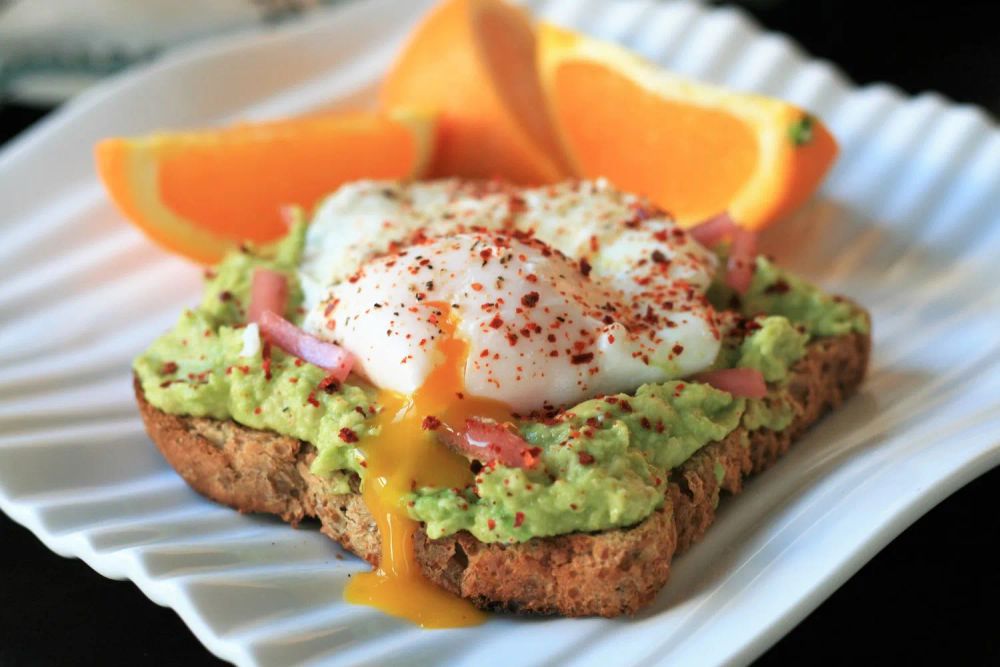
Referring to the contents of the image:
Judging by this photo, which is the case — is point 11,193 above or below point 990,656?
below

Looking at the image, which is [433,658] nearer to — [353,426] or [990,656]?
[353,426]

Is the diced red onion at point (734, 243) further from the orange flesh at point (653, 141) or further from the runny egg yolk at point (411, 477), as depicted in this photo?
the runny egg yolk at point (411, 477)

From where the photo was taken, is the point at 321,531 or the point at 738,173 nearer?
the point at 321,531

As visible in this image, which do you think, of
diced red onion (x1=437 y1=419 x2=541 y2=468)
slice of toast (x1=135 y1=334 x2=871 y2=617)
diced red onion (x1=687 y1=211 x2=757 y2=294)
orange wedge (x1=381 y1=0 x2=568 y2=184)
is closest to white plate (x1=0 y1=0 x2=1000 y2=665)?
slice of toast (x1=135 y1=334 x2=871 y2=617)

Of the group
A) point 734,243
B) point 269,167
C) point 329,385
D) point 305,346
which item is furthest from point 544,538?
point 269,167

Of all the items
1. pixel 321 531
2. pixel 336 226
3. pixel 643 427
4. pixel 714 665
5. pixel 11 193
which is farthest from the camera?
pixel 11 193

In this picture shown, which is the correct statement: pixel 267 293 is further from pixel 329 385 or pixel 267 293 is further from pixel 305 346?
pixel 329 385

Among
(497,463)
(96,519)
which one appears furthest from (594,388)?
(96,519)

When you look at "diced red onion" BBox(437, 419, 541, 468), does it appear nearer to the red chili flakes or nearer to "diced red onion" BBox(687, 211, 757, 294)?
the red chili flakes
